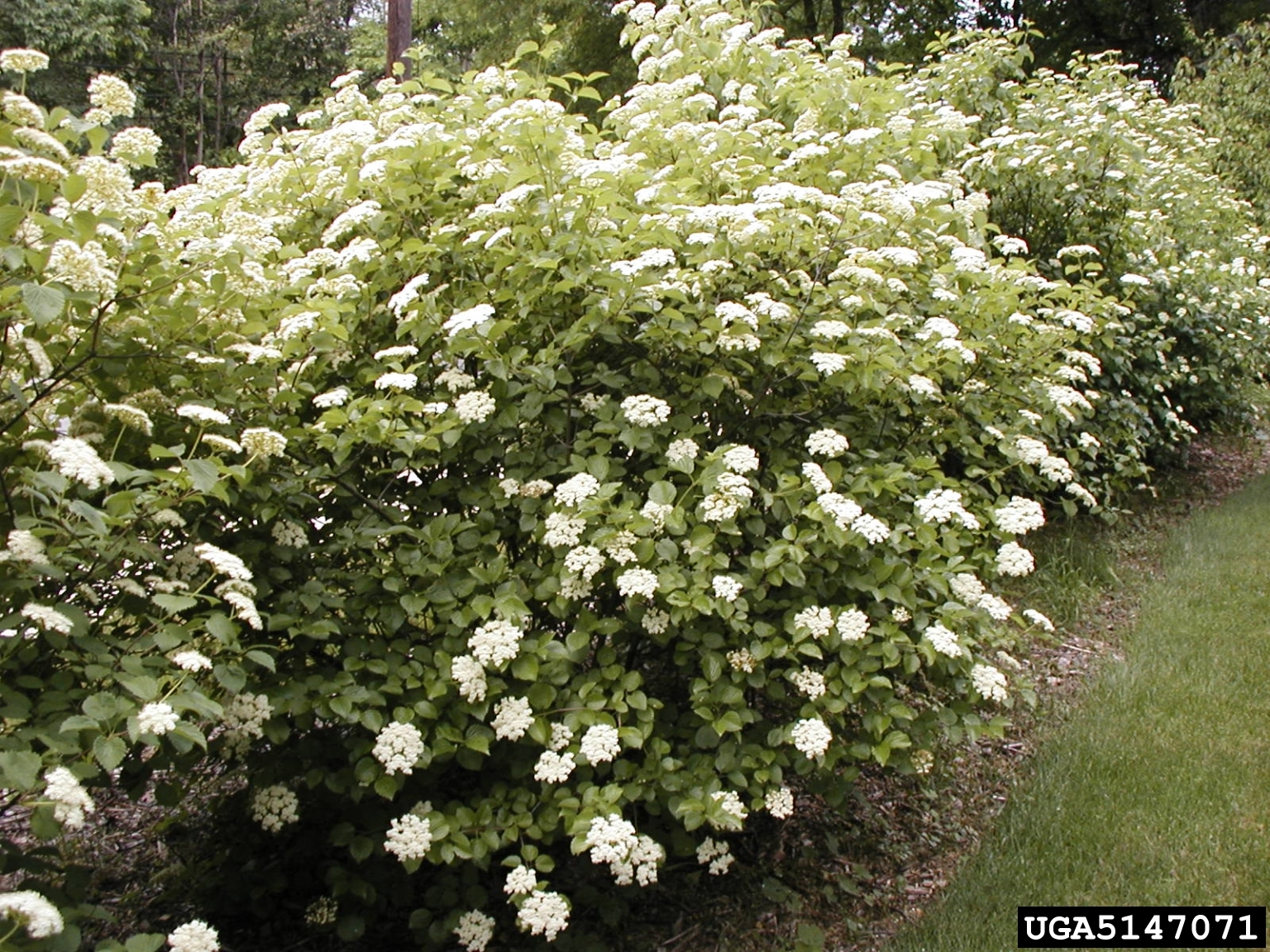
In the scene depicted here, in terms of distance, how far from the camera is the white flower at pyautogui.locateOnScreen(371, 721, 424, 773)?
2145 mm

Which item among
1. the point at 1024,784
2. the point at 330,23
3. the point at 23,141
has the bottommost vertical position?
the point at 1024,784

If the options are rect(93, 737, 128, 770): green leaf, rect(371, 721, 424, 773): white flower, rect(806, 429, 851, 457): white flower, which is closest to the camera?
rect(93, 737, 128, 770): green leaf

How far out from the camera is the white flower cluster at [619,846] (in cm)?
212

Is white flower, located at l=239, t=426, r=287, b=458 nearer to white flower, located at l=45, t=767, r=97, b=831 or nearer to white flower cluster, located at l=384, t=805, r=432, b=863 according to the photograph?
white flower, located at l=45, t=767, r=97, b=831

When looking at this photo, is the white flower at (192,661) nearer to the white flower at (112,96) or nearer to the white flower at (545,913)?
the white flower at (545,913)

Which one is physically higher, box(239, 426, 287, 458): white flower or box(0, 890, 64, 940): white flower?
box(239, 426, 287, 458): white flower

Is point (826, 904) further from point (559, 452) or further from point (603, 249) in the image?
point (603, 249)

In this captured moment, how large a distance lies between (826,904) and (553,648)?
1301 millimetres

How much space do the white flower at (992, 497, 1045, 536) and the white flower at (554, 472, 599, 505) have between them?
111cm

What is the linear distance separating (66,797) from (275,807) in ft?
2.97

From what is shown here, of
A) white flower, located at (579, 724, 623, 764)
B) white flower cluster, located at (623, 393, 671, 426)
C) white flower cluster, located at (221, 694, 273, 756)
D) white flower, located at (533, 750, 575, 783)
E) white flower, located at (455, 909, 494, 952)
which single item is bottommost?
white flower, located at (455, 909, 494, 952)

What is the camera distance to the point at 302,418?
8.59 feet

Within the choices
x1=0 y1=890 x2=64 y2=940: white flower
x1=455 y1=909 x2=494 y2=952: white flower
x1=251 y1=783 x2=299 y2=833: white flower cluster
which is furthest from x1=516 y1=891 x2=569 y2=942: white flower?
x1=0 y1=890 x2=64 y2=940: white flower

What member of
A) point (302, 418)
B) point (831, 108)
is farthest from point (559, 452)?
point (831, 108)
